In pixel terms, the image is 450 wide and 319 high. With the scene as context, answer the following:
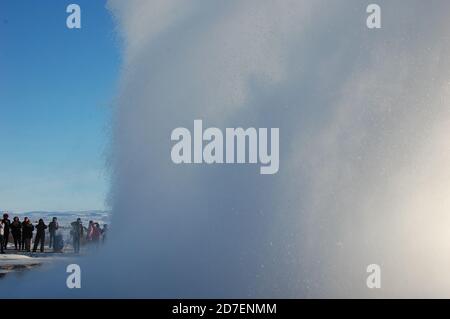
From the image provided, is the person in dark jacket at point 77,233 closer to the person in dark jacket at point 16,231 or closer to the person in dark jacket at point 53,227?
the person in dark jacket at point 53,227

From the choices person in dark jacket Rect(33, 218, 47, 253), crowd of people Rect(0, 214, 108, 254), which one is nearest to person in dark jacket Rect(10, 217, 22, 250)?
crowd of people Rect(0, 214, 108, 254)

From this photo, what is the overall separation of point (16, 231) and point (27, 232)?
25cm

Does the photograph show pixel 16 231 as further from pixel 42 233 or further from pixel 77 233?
pixel 77 233

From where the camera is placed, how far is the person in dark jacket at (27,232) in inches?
495

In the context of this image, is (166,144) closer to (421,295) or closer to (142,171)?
(142,171)

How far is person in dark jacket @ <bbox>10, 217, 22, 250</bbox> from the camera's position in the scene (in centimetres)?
1247

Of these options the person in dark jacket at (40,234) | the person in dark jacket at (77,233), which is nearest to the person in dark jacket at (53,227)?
the person in dark jacket at (40,234)

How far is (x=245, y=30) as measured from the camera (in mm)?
12234

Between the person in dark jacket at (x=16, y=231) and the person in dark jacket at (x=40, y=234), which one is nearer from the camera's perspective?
the person in dark jacket at (x=16, y=231)

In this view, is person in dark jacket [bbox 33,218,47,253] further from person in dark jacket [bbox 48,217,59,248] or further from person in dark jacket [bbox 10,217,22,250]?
person in dark jacket [bbox 10,217,22,250]

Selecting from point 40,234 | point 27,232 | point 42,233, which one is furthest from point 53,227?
point 27,232

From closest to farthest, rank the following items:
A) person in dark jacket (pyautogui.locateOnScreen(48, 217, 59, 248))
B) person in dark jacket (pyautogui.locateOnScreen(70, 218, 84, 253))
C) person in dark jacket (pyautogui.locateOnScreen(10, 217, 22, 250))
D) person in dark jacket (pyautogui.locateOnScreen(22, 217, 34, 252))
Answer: person in dark jacket (pyautogui.locateOnScreen(70, 218, 84, 253)) < person in dark jacket (pyautogui.locateOnScreen(48, 217, 59, 248)) < person in dark jacket (pyautogui.locateOnScreen(10, 217, 22, 250)) < person in dark jacket (pyautogui.locateOnScreen(22, 217, 34, 252))

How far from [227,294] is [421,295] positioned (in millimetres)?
3440

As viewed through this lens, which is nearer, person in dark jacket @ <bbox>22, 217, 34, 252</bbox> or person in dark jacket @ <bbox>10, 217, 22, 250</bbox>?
person in dark jacket @ <bbox>10, 217, 22, 250</bbox>
